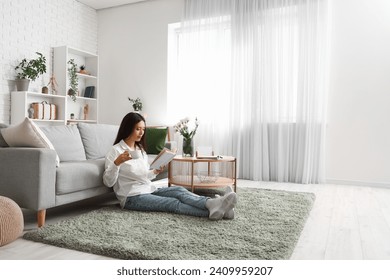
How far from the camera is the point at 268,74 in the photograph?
14.8 feet

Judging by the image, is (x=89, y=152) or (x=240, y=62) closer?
(x=89, y=152)

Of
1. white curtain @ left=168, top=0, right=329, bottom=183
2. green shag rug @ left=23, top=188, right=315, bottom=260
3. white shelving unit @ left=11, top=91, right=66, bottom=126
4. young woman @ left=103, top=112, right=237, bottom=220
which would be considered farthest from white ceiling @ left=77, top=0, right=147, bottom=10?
green shag rug @ left=23, top=188, right=315, bottom=260

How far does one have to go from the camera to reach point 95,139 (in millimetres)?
3434

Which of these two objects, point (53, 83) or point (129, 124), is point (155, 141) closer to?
point (129, 124)

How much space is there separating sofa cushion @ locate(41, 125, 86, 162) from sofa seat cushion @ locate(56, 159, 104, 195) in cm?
46

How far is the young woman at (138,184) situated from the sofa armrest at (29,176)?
1.48 feet

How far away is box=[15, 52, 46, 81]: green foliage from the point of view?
4.51 metres

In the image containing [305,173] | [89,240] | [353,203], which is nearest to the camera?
[89,240]

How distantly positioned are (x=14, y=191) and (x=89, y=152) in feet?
3.70

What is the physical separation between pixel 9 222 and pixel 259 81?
3577 mm

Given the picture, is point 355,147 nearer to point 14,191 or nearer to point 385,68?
point 385,68

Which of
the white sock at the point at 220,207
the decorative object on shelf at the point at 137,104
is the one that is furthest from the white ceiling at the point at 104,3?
the white sock at the point at 220,207

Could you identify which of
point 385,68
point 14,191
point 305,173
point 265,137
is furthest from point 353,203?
point 14,191

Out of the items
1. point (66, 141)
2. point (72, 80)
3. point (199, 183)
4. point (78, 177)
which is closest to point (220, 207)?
point (199, 183)
